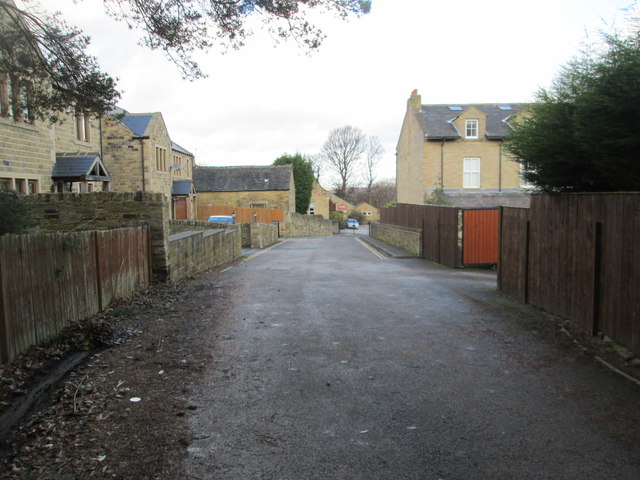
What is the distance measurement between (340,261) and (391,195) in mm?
83966

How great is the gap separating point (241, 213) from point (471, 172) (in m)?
20.5

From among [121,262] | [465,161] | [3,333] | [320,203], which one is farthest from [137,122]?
[320,203]

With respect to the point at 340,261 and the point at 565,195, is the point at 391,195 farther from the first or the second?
the point at 565,195

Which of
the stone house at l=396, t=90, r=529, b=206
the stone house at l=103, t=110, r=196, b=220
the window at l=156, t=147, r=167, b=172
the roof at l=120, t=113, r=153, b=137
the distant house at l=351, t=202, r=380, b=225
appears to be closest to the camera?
the stone house at l=103, t=110, r=196, b=220

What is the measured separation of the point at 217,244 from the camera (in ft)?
60.0

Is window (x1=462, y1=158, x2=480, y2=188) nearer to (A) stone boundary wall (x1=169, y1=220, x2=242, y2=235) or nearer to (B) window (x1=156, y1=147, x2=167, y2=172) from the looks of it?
(A) stone boundary wall (x1=169, y1=220, x2=242, y2=235)

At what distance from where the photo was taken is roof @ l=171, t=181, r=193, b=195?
38.6 metres

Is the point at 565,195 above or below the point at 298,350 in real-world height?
above

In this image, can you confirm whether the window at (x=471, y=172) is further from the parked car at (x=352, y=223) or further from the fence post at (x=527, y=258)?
the parked car at (x=352, y=223)

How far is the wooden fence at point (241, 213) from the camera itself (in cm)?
4403

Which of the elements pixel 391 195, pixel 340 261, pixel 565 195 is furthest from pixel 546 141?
pixel 391 195

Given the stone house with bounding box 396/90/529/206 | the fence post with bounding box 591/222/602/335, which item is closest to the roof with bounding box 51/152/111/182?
the fence post with bounding box 591/222/602/335

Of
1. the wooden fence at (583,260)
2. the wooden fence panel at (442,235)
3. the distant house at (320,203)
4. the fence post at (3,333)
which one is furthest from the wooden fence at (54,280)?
the distant house at (320,203)

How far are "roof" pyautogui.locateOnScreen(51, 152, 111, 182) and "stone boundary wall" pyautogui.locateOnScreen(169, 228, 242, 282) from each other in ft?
18.8
